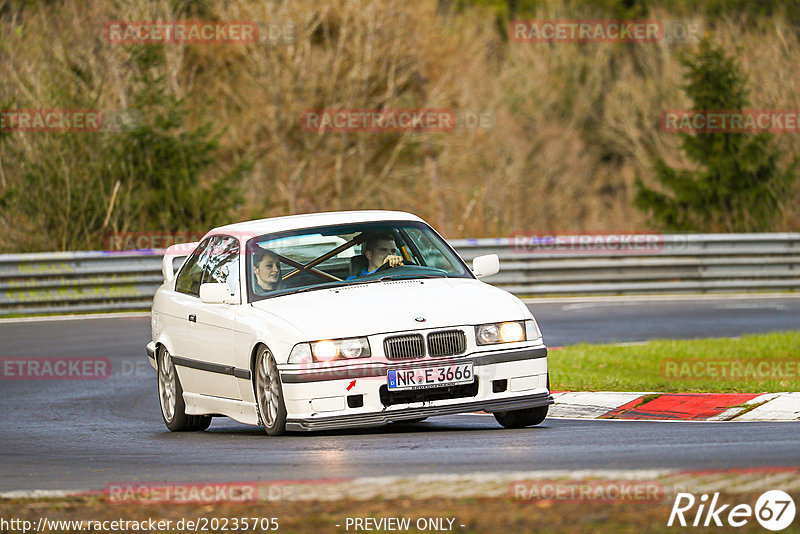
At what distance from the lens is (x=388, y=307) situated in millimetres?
9195

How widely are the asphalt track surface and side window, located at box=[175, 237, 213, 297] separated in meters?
1.14

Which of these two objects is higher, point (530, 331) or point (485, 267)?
point (485, 267)

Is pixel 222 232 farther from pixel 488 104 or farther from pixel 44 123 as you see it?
pixel 488 104

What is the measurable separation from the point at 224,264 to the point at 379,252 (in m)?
1.19

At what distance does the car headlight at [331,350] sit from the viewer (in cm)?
898

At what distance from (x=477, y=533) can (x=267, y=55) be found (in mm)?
33049

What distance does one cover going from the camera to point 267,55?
37.8 metres

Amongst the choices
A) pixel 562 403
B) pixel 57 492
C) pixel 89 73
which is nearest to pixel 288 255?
pixel 562 403

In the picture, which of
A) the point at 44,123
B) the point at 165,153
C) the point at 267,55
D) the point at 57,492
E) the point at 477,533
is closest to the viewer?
the point at 477,533
